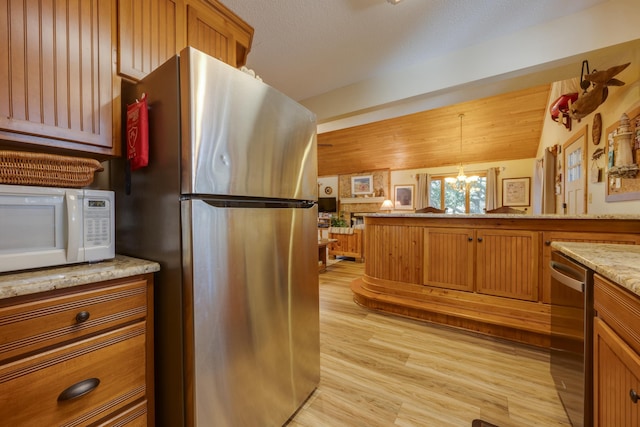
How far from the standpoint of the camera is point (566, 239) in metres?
2.05

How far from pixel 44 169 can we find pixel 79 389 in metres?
0.77

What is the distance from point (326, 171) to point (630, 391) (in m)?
7.48

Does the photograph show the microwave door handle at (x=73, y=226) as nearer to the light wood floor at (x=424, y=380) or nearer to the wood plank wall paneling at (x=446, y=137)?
the light wood floor at (x=424, y=380)

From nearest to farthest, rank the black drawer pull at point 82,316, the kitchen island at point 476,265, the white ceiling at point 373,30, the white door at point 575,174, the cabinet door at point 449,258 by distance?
the black drawer pull at point 82,316, the white ceiling at point 373,30, the kitchen island at point 476,265, the cabinet door at point 449,258, the white door at point 575,174

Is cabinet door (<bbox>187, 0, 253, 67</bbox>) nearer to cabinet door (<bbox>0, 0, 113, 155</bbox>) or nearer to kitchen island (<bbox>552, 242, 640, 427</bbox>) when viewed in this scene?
cabinet door (<bbox>0, 0, 113, 155</bbox>)

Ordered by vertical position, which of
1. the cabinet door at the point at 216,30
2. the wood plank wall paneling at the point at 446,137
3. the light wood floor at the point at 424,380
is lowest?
the light wood floor at the point at 424,380

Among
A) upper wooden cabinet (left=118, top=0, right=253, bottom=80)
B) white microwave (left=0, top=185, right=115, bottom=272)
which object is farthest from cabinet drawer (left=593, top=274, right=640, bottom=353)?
upper wooden cabinet (left=118, top=0, right=253, bottom=80)

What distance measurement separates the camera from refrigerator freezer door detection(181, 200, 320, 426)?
95cm

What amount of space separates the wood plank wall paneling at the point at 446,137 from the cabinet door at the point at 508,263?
3.26 metres

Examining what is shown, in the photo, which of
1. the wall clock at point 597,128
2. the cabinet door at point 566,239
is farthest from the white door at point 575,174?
the cabinet door at point 566,239

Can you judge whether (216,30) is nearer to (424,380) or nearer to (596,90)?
(424,380)

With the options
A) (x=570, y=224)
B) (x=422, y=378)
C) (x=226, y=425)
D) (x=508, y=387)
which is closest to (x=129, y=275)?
(x=226, y=425)

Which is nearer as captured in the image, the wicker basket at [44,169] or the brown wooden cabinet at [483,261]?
the wicker basket at [44,169]

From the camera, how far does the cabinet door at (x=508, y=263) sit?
7.21 ft
